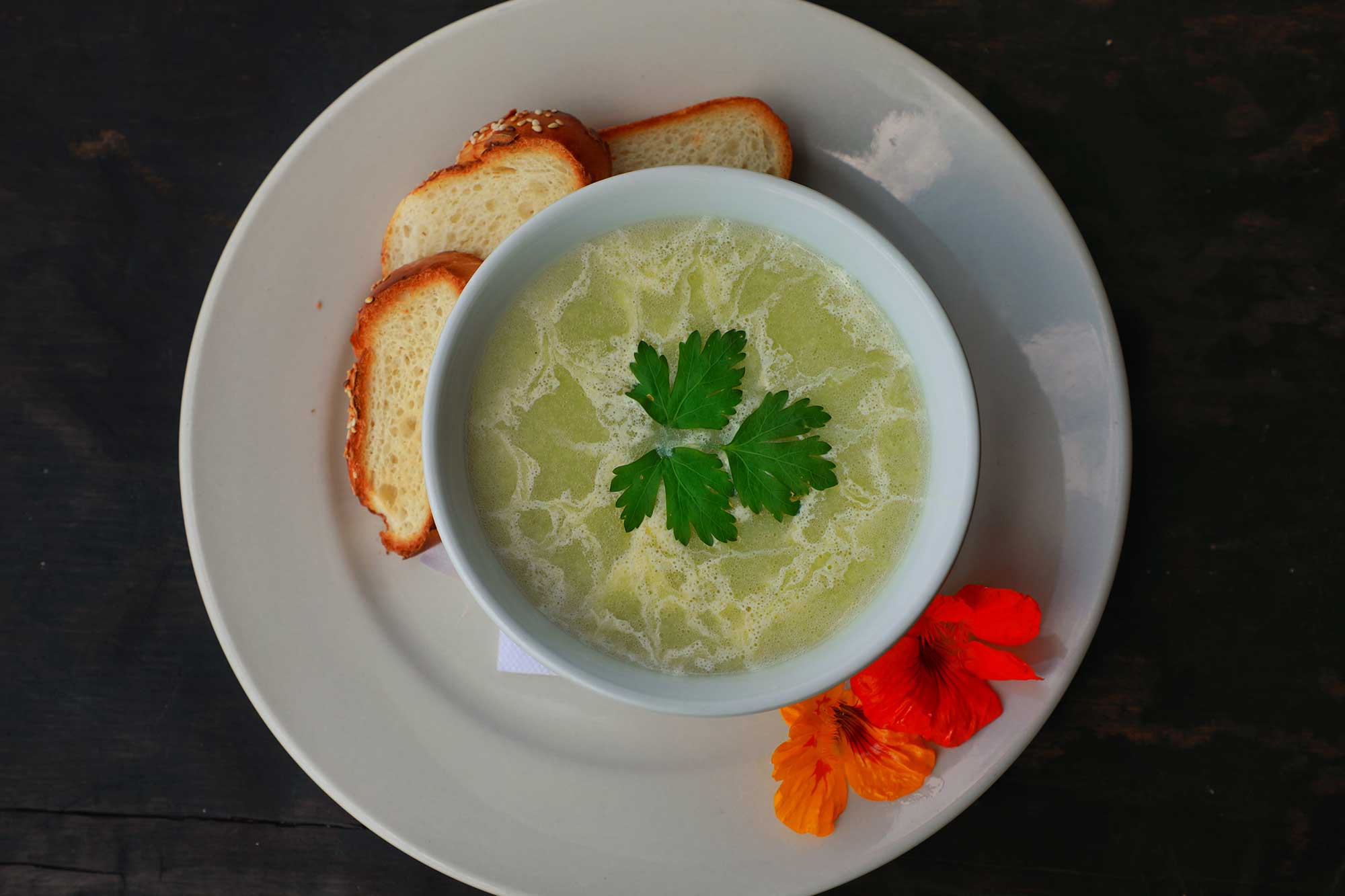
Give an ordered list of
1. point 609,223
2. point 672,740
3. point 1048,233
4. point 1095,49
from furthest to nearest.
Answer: point 1095,49 → point 672,740 → point 1048,233 → point 609,223

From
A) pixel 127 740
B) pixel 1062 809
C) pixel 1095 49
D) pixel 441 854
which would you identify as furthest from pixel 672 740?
pixel 1095 49

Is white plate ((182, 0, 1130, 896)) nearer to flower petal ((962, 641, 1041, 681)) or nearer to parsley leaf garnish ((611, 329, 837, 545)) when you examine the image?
flower petal ((962, 641, 1041, 681))

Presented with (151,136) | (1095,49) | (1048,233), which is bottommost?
(151,136)

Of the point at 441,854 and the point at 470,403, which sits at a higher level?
the point at 470,403

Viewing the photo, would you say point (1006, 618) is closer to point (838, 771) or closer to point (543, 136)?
point (838, 771)

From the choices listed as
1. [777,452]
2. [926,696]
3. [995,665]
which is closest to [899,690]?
[926,696]

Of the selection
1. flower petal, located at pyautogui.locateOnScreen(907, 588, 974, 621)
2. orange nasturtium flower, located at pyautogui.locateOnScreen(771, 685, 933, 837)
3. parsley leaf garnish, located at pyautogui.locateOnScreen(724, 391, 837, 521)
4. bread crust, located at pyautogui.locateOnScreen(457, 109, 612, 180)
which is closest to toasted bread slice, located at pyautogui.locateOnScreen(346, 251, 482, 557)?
bread crust, located at pyautogui.locateOnScreen(457, 109, 612, 180)

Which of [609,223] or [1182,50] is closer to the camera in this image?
[609,223]

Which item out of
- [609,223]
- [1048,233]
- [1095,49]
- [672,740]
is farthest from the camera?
[1095,49]

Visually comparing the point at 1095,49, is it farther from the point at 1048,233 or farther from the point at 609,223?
the point at 609,223
